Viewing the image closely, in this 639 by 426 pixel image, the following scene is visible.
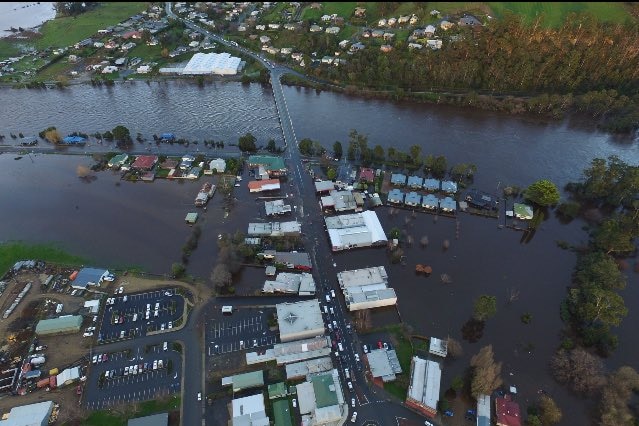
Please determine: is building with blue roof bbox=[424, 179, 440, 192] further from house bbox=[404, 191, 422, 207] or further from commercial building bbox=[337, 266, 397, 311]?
commercial building bbox=[337, 266, 397, 311]

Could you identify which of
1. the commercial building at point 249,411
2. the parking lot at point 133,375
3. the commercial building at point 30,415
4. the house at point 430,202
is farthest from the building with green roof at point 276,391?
the house at point 430,202

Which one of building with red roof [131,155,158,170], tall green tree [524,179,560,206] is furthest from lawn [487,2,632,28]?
building with red roof [131,155,158,170]

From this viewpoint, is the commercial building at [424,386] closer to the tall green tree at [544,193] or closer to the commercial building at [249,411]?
the commercial building at [249,411]

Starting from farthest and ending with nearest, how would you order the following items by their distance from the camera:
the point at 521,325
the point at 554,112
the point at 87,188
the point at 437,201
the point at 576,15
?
the point at 576,15, the point at 554,112, the point at 87,188, the point at 437,201, the point at 521,325

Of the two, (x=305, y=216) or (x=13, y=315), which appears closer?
(x=13, y=315)

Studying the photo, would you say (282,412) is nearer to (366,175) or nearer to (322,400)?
(322,400)

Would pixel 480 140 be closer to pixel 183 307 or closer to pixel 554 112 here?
pixel 554 112

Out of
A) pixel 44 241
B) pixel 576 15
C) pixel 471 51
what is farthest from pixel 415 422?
pixel 576 15

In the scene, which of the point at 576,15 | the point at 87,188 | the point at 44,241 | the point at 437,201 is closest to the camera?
the point at 44,241
